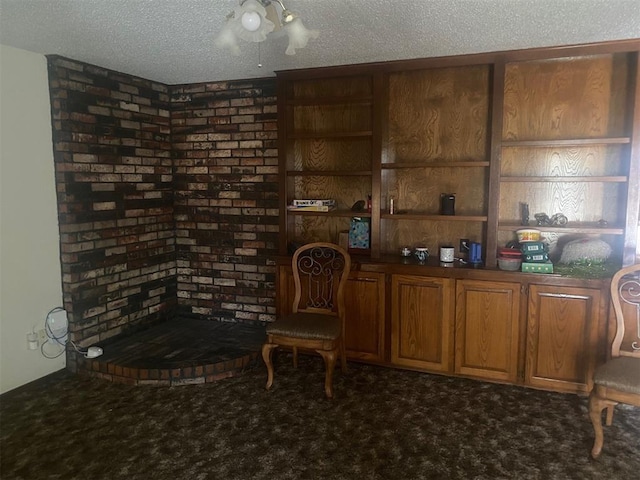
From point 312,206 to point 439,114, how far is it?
4.04ft

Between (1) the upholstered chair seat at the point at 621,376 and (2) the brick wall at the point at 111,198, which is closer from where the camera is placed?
(1) the upholstered chair seat at the point at 621,376

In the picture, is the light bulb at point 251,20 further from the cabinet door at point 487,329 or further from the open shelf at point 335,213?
the cabinet door at point 487,329

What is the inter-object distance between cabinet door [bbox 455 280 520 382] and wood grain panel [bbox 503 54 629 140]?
1.17m

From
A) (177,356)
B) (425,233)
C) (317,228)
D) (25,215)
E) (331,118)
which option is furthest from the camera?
(317,228)

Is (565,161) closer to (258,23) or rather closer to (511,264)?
(511,264)

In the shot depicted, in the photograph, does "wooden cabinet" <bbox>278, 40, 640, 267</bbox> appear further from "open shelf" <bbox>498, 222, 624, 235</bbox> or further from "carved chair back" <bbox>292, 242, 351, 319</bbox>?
"carved chair back" <bbox>292, 242, 351, 319</bbox>

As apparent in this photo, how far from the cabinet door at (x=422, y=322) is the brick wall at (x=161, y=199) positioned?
4.08ft

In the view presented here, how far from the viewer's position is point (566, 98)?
329 centimetres

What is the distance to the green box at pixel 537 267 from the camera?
3094 mm

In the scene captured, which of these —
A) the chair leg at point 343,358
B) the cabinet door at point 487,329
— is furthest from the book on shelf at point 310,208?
the cabinet door at point 487,329

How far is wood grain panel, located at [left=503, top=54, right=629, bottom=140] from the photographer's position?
126 inches

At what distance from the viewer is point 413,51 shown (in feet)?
10.4

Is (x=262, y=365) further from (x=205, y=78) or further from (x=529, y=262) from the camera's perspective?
(x=205, y=78)

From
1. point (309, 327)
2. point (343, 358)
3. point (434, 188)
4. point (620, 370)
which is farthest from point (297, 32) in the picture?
point (620, 370)
